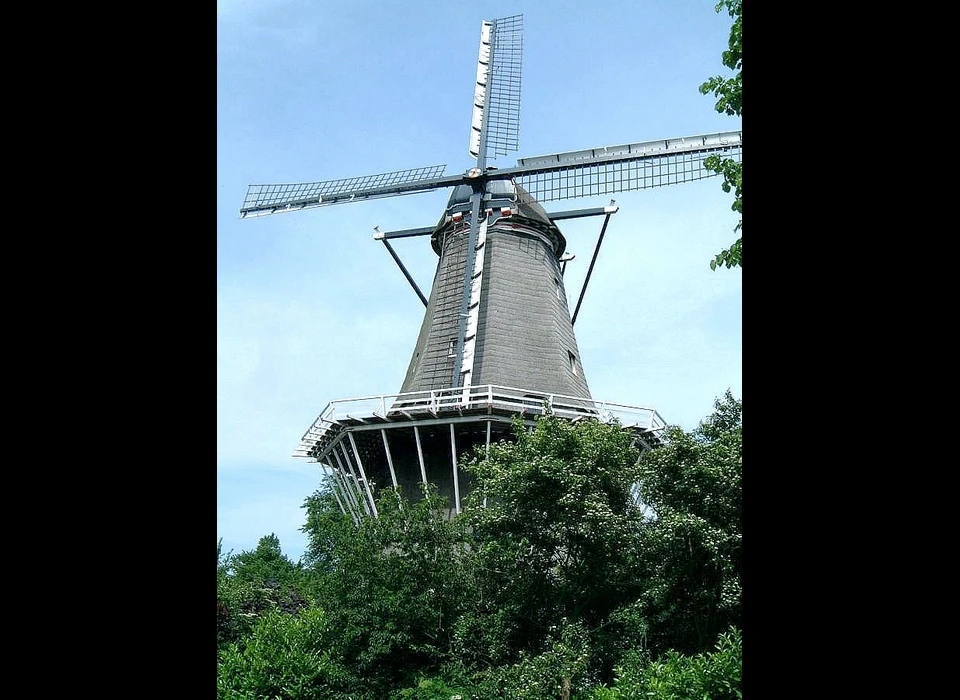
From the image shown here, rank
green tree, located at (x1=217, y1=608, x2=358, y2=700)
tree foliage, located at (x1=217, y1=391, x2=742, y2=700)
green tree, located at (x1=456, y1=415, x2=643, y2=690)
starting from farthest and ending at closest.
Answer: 1. green tree, located at (x1=456, y1=415, x2=643, y2=690)
2. green tree, located at (x1=217, y1=608, x2=358, y2=700)
3. tree foliage, located at (x1=217, y1=391, x2=742, y2=700)

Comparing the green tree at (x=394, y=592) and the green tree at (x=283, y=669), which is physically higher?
the green tree at (x=394, y=592)

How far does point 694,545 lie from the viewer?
52.9ft

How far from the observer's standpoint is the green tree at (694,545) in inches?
623

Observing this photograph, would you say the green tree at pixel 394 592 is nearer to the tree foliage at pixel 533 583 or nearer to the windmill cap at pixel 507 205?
the tree foliage at pixel 533 583

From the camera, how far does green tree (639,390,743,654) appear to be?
623 inches

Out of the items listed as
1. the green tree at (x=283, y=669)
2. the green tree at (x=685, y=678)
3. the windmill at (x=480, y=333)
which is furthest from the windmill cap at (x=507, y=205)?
the green tree at (x=685, y=678)

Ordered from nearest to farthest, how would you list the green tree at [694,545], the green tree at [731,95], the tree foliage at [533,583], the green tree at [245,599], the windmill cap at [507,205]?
the green tree at [731,95], the green tree at [694,545], the tree foliage at [533,583], the green tree at [245,599], the windmill cap at [507,205]

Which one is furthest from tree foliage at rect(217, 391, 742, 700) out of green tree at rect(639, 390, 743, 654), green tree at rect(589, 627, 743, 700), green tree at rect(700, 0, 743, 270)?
green tree at rect(700, 0, 743, 270)

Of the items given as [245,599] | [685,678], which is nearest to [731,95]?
[685,678]

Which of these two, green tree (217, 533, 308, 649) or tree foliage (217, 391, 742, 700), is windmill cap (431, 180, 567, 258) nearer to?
tree foliage (217, 391, 742, 700)

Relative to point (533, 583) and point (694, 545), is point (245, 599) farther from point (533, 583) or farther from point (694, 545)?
point (694, 545)
